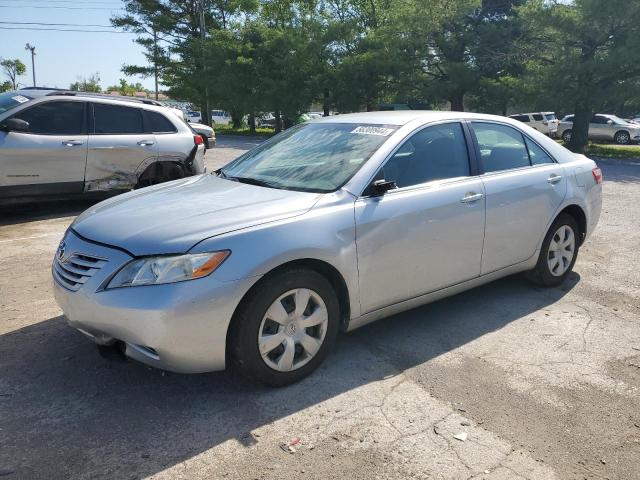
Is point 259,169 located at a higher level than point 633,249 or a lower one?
higher

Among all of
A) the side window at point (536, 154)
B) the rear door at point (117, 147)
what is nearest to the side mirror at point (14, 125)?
the rear door at point (117, 147)

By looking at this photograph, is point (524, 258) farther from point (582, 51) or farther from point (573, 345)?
point (582, 51)

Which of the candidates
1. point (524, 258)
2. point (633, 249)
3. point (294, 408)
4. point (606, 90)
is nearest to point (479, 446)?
point (294, 408)

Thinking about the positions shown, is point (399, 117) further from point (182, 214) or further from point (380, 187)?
point (182, 214)

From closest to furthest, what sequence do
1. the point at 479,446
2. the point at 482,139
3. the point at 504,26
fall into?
the point at 479,446, the point at 482,139, the point at 504,26

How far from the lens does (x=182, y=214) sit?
3.15 meters

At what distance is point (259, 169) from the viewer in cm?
405

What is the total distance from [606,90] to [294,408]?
1967cm

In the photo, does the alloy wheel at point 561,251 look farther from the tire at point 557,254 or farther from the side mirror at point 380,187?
the side mirror at point 380,187

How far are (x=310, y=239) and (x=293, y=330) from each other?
53 centimetres

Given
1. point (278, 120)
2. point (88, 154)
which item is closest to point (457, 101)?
point (278, 120)

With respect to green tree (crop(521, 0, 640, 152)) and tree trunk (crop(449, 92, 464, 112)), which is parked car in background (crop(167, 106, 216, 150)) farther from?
tree trunk (crop(449, 92, 464, 112))

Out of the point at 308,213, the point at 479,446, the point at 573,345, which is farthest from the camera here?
the point at 573,345

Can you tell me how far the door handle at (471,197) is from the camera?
3938mm
